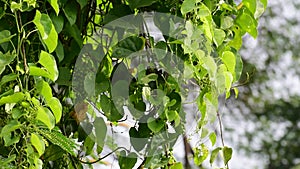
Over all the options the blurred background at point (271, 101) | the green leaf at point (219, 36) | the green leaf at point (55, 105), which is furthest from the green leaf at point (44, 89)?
the blurred background at point (271, 101)

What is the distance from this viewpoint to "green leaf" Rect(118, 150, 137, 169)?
885 mm

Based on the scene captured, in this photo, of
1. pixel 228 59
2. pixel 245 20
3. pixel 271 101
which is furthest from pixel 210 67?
pixel 271 101

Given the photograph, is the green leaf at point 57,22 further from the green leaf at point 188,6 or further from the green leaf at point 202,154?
the green leaf at point 202,154

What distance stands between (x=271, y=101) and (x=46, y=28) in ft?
11.0

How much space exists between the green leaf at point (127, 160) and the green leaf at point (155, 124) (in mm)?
104

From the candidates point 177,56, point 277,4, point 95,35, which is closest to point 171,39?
point 177,56

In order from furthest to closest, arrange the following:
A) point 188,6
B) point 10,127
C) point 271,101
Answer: point 271,101 → point 188,6 → point 10,127

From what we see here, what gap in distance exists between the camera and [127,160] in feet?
2.91

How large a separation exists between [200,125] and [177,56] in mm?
109

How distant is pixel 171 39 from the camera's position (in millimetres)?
800

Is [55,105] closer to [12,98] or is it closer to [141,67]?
[12,98]

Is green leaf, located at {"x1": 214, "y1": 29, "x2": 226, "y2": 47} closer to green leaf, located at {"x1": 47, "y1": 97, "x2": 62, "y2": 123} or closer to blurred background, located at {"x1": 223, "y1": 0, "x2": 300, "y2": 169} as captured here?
green leaf, located at {"x1": 47, "y1": 97, "x2": 62, "y2": 123}

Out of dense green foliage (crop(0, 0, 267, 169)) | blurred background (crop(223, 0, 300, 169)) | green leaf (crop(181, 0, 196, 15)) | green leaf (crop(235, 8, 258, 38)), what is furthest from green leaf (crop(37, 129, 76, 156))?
blurred background (crop(223, 0, 300, 169))

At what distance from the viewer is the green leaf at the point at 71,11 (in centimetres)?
79
